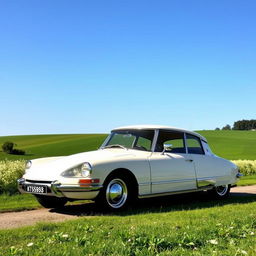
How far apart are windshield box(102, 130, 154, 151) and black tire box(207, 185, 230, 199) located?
2256mm

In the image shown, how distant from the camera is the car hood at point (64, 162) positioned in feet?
21.7

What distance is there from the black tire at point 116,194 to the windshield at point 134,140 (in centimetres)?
112

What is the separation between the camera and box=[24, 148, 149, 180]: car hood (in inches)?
261

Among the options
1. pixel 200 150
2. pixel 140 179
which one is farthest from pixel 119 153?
pixel 200 150

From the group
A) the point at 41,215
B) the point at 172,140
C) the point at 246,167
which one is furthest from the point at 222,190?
A: the point at 246,167

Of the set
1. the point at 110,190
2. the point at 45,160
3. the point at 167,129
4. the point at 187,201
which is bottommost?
the point at 187,201

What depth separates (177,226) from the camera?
4.93m

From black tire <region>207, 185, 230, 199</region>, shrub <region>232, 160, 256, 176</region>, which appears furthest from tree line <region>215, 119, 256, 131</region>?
black tire <region>207, 185, 230, 199</region>

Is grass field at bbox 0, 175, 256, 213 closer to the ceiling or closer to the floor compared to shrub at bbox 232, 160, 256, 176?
closer to the ceiling

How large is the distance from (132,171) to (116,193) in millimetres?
509

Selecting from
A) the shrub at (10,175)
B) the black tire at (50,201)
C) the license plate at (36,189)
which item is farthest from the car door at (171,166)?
the shrub at (10,175)

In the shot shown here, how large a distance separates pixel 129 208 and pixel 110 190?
72cm

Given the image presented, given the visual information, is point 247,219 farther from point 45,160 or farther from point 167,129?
point 45,160

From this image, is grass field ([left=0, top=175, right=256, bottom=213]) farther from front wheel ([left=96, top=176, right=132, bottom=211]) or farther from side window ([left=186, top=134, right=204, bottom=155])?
side window ([left=186, top=134, right=204, bottom=155])
